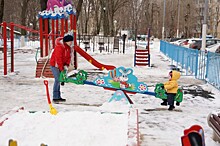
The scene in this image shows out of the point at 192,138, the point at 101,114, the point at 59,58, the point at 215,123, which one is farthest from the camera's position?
the point at 59,58

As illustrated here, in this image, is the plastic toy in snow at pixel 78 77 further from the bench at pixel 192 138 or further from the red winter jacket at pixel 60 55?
the bench at pixel 192 138

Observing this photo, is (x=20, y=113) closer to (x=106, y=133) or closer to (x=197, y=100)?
(x=106, y=133)

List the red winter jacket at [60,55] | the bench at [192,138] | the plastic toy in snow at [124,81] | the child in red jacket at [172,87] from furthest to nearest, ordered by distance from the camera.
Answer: the red winter jacket at [60,55] → the plastic toy in snow at [124,81] → the child in red jacket at [172,87] → the bench at [192,138]

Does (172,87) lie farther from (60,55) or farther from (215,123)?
(60,55)

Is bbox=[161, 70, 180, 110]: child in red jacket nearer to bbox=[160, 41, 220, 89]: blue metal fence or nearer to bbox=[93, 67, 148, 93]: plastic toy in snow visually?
bbox=[93, 67, 148, 93]: plastic toy in snow

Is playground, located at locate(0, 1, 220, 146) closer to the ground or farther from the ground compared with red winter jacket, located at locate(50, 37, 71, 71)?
closer to the ground

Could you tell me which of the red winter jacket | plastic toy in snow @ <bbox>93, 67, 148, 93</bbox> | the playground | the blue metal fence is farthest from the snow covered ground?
the red winter jacket

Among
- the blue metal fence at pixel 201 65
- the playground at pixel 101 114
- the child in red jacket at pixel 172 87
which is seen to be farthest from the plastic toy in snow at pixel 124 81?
the blue metal fence at pixel 201 65

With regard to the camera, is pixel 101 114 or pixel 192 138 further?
pixel 101 114

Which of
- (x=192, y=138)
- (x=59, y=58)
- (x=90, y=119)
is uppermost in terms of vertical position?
Answer: (x=59, y=58)

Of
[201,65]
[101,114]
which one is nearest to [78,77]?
[101,114]

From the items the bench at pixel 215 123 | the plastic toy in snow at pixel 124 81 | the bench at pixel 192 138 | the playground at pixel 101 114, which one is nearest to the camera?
the bench at pixel 192 138

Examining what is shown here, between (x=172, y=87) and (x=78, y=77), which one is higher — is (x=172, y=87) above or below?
below

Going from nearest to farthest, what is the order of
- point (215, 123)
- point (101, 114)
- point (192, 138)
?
point (192, 138)
point (215, 123)
point (101, 114)
